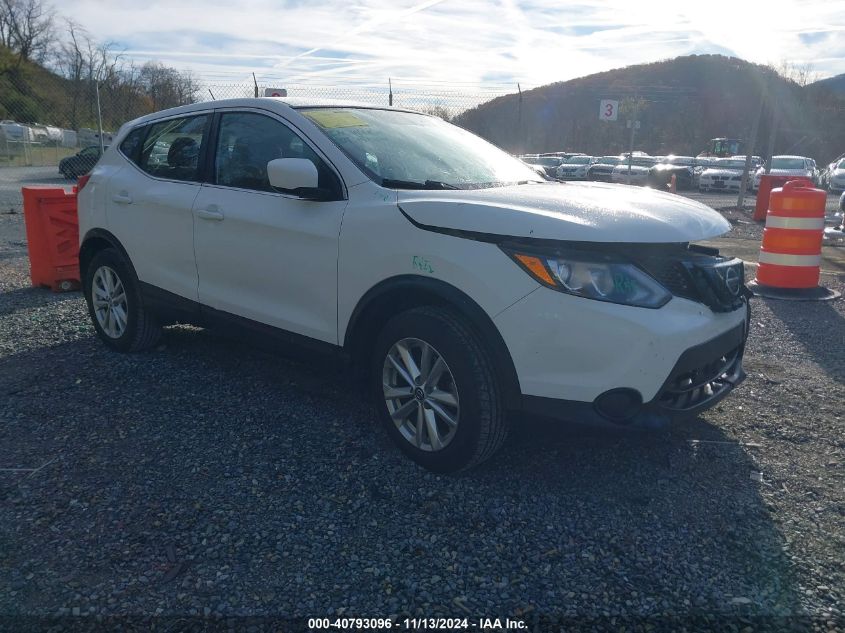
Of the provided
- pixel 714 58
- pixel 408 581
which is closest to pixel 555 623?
pixel 408 581

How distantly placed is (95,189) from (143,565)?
137 inches

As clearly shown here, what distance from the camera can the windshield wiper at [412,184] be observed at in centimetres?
365

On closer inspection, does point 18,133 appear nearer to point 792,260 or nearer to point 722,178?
point 722,178

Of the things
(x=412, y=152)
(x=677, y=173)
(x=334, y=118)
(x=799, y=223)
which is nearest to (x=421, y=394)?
(x=412, y=152)

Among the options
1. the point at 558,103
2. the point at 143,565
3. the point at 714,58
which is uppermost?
the point at 714,58

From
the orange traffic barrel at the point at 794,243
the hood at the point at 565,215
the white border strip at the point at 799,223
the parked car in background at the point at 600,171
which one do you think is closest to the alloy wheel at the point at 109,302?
the hood at the point at 565,215

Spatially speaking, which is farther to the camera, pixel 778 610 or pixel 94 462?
pixel 94 462

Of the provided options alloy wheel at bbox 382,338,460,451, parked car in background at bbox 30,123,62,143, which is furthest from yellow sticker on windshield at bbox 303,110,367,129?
parked car in background at bbox 30,123,62,143

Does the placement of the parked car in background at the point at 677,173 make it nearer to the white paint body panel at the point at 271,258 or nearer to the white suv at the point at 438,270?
the white suv at the point at 438,270

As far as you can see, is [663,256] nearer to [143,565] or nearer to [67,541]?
[143,565]

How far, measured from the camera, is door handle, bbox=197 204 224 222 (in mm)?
4285

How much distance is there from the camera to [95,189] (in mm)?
5367

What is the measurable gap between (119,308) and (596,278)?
12.2 feet

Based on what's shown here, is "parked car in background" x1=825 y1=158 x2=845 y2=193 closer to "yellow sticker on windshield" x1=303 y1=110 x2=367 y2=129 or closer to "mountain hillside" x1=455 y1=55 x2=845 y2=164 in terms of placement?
"mountain hillside" x1=455 y1=55 x2=845 y2=164
